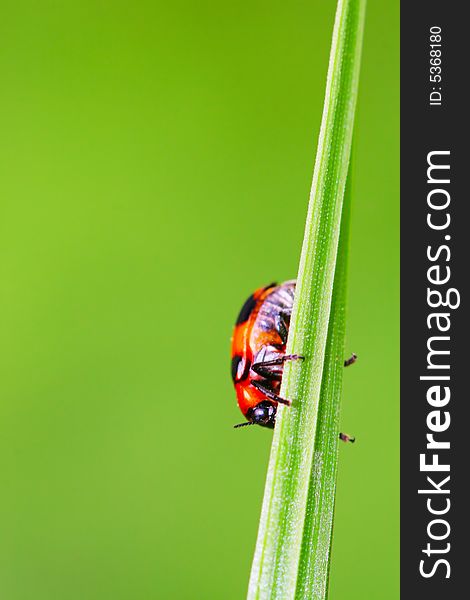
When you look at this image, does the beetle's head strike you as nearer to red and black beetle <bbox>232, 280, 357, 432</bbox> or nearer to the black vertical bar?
red and black beetle <bbox>232, 280, 357, 432</bbox>

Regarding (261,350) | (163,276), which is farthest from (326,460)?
(163,276)

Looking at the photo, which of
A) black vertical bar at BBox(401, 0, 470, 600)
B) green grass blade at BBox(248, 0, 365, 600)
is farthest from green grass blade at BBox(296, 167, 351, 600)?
black vertical bar at BBox(401, 0, 470, 600)

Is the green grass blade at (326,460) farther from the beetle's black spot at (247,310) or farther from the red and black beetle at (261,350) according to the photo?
the beetle's black spot at (247,310)

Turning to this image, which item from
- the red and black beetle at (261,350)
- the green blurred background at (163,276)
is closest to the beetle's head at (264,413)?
the red and black beetle at (261,350)

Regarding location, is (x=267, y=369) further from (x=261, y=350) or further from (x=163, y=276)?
(x=163, y=276)

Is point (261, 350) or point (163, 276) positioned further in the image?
point (163, 276)

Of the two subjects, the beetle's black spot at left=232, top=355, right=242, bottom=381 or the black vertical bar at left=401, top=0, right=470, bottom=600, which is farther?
the beetle's black spot at left=232, top=355, right=242, bottom=381
